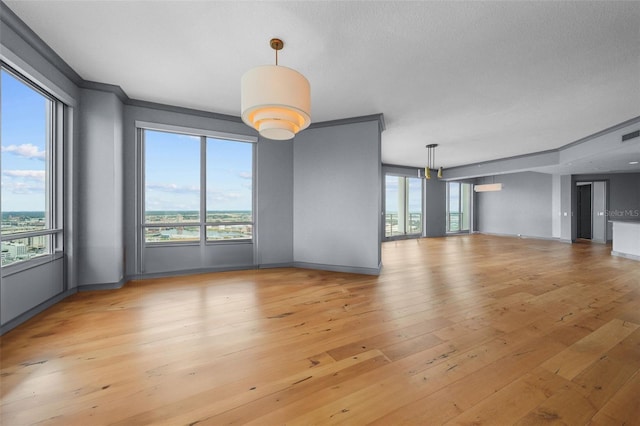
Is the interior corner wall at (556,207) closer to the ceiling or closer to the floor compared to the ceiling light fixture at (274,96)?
closer to the floor

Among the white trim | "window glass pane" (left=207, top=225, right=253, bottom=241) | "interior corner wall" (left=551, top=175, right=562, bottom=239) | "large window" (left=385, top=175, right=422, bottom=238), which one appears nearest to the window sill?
"window glass pane" (left=207, top=225, right=253, bottom=241)

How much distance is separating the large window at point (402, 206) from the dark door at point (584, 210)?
19.5ft

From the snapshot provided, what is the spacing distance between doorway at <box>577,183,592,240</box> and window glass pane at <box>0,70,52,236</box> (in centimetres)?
1512

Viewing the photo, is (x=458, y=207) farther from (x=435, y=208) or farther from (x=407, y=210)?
(x=407, y=210)

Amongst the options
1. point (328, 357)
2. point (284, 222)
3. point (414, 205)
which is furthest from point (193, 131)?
point (414, 205)

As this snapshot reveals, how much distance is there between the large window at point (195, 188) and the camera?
4.67m

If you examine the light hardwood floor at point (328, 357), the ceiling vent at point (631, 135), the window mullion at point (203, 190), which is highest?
the ceiling vent at point (631, 135)

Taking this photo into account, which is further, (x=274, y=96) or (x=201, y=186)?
(x=201, y=186)

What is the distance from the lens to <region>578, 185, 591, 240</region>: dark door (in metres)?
10.1

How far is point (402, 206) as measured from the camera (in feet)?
35.7

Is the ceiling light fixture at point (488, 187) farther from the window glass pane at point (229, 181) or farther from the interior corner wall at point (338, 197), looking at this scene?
the window glass pane at point (229, 181)

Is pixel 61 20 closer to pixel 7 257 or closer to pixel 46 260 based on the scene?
pixel 7 257

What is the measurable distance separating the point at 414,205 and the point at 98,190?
33.7ft

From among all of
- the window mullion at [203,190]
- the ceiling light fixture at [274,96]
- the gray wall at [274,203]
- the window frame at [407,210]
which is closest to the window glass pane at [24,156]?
the window mullion at [203,190]
